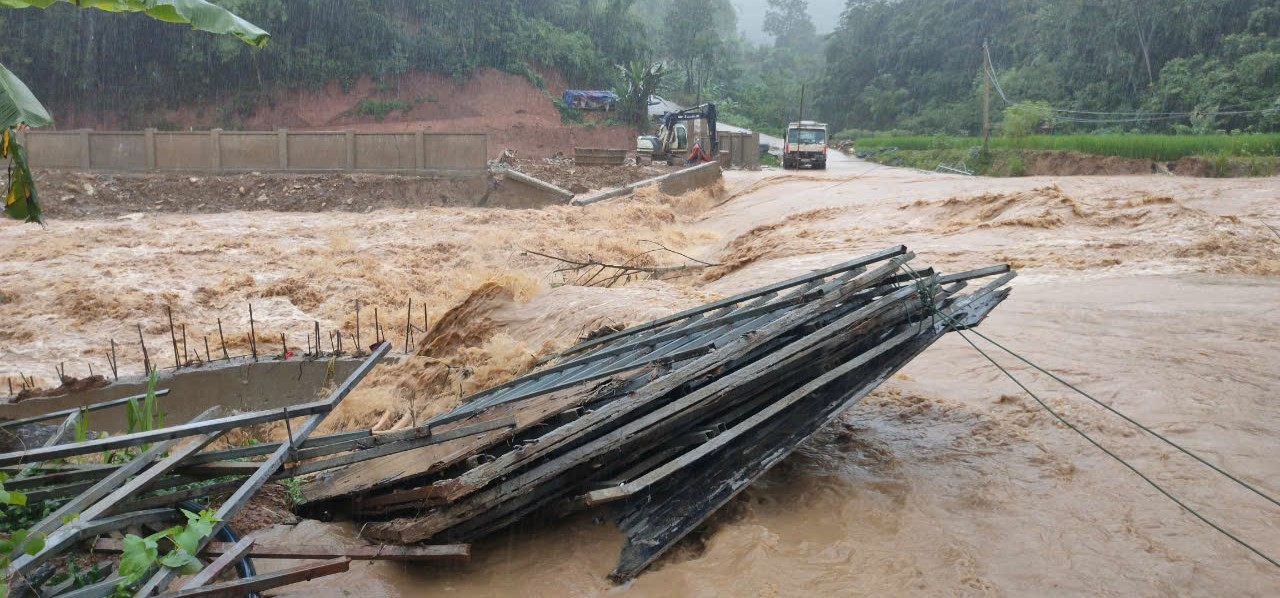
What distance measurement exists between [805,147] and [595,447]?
3404 cm

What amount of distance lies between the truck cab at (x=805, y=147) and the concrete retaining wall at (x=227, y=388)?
3004cm

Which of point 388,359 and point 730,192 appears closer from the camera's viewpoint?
point 388,359

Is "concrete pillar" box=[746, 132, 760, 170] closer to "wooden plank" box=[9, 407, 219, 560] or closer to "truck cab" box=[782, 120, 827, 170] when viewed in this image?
"truck cab" box=[782, 120, 827, 170]

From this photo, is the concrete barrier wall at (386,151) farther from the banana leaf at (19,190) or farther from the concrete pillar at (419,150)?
the banana leaf at (19,190)

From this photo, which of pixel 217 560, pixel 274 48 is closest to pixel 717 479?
pixel 217 560

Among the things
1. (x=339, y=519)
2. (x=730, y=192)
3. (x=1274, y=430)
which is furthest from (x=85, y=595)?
(x=730, y=192)

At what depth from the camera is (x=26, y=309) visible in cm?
1320

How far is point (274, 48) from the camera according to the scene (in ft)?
162

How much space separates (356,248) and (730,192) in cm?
1318

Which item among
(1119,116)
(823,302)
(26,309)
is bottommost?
(26,309)

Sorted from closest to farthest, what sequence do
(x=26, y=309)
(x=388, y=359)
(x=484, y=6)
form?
(x=388, y=359) < (x=26, y=309) < (x=484, y=6)

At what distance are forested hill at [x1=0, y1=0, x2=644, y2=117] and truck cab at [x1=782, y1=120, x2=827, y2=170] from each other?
2459 centimetres

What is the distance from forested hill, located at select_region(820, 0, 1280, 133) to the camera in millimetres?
37344

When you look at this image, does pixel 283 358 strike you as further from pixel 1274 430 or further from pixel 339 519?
pixel 1274 430
